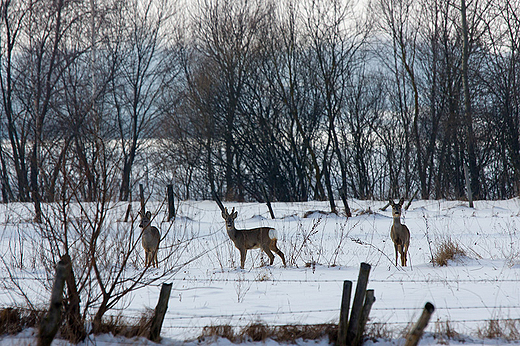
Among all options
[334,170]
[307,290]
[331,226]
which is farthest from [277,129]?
[307,290]

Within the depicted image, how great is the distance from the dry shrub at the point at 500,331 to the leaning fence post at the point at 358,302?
3.93 ft

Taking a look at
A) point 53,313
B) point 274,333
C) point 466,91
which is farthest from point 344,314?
point 466,91

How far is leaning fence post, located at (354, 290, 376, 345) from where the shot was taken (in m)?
4.19

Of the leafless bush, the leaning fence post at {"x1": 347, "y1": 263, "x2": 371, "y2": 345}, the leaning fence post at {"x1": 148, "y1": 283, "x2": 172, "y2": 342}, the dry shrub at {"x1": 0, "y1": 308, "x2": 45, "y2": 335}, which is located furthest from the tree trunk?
the dry shrub at {"x1": 0, "y1": 308, "x2": 45, "y2": 335}

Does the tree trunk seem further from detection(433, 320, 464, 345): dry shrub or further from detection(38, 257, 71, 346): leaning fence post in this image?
detection(38, 257, 71, 346): leaning fence post

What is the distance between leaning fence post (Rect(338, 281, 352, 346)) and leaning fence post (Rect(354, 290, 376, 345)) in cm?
13

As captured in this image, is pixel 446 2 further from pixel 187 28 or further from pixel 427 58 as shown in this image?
pixel 187 28

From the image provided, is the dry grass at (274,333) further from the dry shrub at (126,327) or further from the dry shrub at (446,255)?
the dry shrub at (446,255)

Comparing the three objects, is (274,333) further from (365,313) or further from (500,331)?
(500,331)

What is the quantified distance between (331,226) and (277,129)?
1444 centimetres

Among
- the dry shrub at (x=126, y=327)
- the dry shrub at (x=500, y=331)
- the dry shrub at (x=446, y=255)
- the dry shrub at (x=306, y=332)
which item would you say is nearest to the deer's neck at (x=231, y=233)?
the dry shrub at (x=446, y=255)

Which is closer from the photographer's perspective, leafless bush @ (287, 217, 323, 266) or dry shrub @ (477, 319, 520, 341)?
dry shrub @ (477, 319, 520, 341)

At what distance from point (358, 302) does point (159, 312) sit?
1.77 m

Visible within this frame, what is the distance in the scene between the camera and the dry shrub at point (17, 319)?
4625 millimetres
